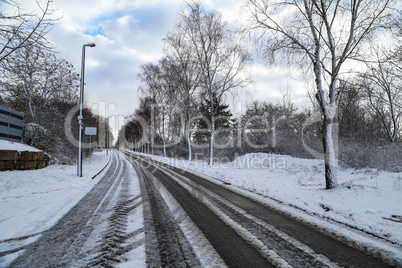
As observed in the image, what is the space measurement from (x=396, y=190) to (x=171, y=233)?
22.5 feet

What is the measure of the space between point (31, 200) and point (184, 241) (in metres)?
5.41

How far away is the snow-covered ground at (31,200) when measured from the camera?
13.0 ft

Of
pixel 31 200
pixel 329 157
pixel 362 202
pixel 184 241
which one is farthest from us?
pixel 329 157

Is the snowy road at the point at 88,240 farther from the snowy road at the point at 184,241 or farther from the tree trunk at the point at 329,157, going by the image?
the tree trunk at the point at 329,157

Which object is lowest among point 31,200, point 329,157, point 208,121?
point 31,200

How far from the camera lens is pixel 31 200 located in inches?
239

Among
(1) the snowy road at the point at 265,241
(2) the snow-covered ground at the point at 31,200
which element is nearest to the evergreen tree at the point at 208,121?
(2) the snow-covered ground at the point at 31,200

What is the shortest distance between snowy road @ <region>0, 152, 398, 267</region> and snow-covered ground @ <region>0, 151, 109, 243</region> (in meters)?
0.36

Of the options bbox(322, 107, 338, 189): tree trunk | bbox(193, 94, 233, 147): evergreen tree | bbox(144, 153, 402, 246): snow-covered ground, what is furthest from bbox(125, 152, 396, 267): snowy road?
bbox(193, 94, 233, 147): evergreen tree

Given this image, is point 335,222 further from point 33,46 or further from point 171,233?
point 33,46

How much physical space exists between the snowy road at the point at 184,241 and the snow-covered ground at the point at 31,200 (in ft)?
1.18

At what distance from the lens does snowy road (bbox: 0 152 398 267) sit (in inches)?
105

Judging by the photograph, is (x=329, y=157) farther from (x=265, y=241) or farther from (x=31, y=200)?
(x=31, y=200)

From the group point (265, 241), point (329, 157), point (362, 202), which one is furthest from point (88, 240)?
point (329, 157)
